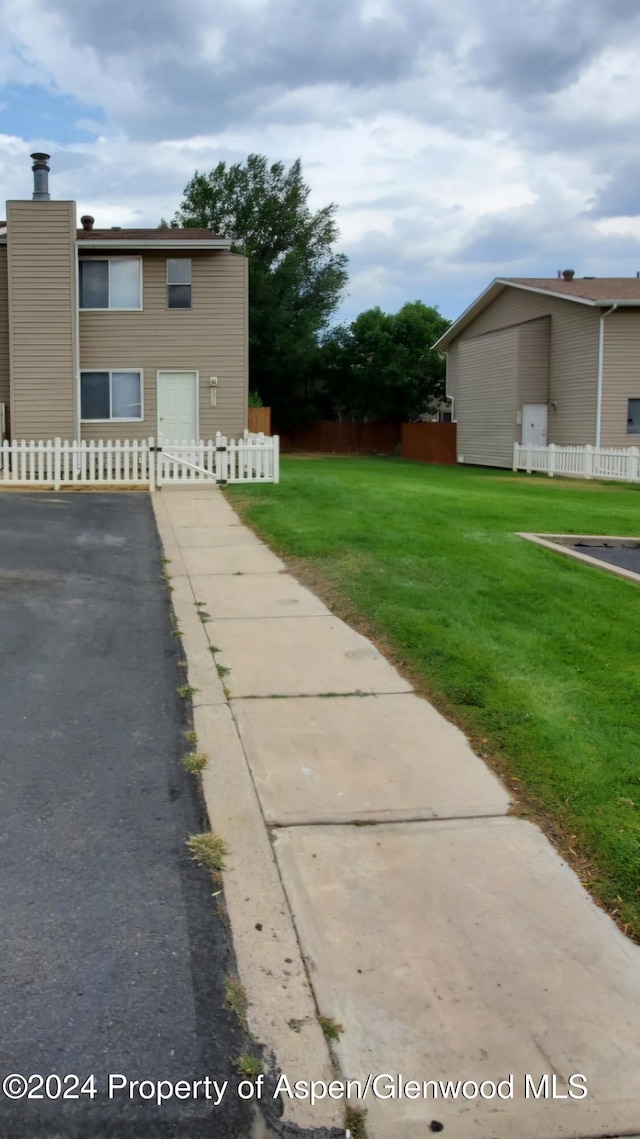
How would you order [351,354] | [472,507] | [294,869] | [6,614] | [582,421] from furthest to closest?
[351,354] < [582,421] < [472,507] < [6,614] < [294,869]

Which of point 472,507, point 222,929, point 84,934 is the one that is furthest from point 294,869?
point 472,507

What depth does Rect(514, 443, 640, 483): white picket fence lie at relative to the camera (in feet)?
82.2

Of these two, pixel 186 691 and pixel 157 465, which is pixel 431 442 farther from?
pixel 186 691

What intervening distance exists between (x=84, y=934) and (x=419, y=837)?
1.49 metres

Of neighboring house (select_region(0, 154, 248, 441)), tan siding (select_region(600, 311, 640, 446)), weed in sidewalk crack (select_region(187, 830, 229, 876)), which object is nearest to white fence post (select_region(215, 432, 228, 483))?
neighboring house (select_region(0, 154, 248, 441))

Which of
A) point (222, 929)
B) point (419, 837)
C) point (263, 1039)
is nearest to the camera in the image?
point (263, 1039)

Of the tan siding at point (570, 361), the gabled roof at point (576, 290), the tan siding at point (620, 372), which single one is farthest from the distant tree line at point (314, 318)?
the tan siding at point (620, 372)

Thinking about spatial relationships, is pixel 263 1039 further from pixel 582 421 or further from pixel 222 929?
pixel 582 421

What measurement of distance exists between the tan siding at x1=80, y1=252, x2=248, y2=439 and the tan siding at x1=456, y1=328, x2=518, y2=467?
1046 centimetres

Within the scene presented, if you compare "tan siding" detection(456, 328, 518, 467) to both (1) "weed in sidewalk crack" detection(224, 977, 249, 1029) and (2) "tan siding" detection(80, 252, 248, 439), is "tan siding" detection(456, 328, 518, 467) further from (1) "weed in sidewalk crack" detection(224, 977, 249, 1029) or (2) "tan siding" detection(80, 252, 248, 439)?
(1) "weed in sidewalk crack" detection(224, 977, 249, 1029)

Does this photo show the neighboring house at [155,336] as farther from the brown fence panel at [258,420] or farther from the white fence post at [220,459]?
the white fence post at [220,459]

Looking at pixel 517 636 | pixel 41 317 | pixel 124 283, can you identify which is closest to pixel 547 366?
pixel 124 283

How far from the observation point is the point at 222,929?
3.46m

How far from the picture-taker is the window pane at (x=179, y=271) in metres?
24.6
